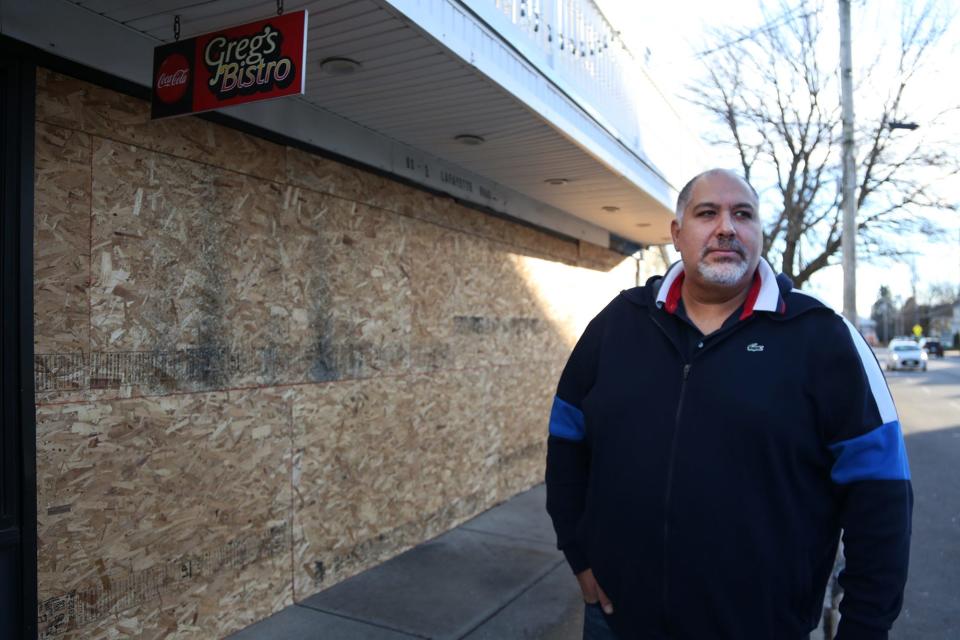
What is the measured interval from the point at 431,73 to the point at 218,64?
46.1 inches

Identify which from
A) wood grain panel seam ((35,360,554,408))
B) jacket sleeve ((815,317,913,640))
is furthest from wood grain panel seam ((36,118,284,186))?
jacket sleeve ((815,317,913,640))

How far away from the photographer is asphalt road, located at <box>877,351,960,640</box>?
14.8 ft

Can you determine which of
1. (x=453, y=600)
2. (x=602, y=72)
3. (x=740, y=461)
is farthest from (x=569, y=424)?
(x=602, y=72)

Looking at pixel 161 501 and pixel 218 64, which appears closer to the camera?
pixel 218 64

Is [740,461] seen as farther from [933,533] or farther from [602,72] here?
[933,533]

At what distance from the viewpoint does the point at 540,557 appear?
5551mm

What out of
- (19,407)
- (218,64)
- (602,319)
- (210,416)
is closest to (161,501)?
(210,416)

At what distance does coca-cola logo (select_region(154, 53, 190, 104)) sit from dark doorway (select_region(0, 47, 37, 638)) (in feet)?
1.67

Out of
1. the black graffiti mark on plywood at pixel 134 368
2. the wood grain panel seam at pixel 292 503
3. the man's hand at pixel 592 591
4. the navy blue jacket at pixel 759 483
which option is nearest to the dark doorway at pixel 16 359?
the black graffiti mark on plywood at pixel 134 368

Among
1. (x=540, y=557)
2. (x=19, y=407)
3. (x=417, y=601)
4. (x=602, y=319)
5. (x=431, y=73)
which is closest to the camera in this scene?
(x=602, y=319)

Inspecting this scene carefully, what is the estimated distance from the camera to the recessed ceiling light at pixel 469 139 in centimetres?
509

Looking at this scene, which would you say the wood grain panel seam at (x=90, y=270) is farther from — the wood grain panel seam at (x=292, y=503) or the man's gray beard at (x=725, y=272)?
the man's gray beard at (x=725, y=272)

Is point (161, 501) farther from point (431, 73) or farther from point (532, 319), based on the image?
point (532, 319)

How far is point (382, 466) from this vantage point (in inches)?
208
